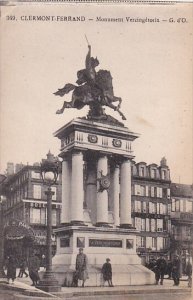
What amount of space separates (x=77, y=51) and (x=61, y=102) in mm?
316

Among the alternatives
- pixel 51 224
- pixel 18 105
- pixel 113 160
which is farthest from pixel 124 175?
pixel 18 105

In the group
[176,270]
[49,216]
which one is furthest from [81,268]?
[176,270]

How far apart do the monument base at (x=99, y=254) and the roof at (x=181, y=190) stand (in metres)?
0.34

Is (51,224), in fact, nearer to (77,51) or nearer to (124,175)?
(124,175)

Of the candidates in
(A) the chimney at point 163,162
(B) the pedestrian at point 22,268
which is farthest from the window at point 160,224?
(B) the pedestrian at point 22,268

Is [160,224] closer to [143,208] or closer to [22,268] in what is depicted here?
[143,208]

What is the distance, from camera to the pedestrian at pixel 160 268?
3436 mm

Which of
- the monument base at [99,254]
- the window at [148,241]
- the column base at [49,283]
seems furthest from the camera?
the window at [148,241]

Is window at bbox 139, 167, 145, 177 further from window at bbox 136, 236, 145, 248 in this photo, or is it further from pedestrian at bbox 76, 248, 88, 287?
pedestrian at bbox 76, 248, 88, 287

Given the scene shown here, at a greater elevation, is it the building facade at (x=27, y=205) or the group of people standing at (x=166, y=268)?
the building facade at (x=27, y=205)

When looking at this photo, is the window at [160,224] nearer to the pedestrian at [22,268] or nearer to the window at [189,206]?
the window at [189,206]

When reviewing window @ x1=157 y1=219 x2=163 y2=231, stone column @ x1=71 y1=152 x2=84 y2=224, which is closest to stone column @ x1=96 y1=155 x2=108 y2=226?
stone column @ x1=71 y1=152 x2=84 y2=224

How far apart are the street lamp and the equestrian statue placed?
33cm

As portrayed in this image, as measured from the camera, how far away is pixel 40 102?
3387 millimetres
